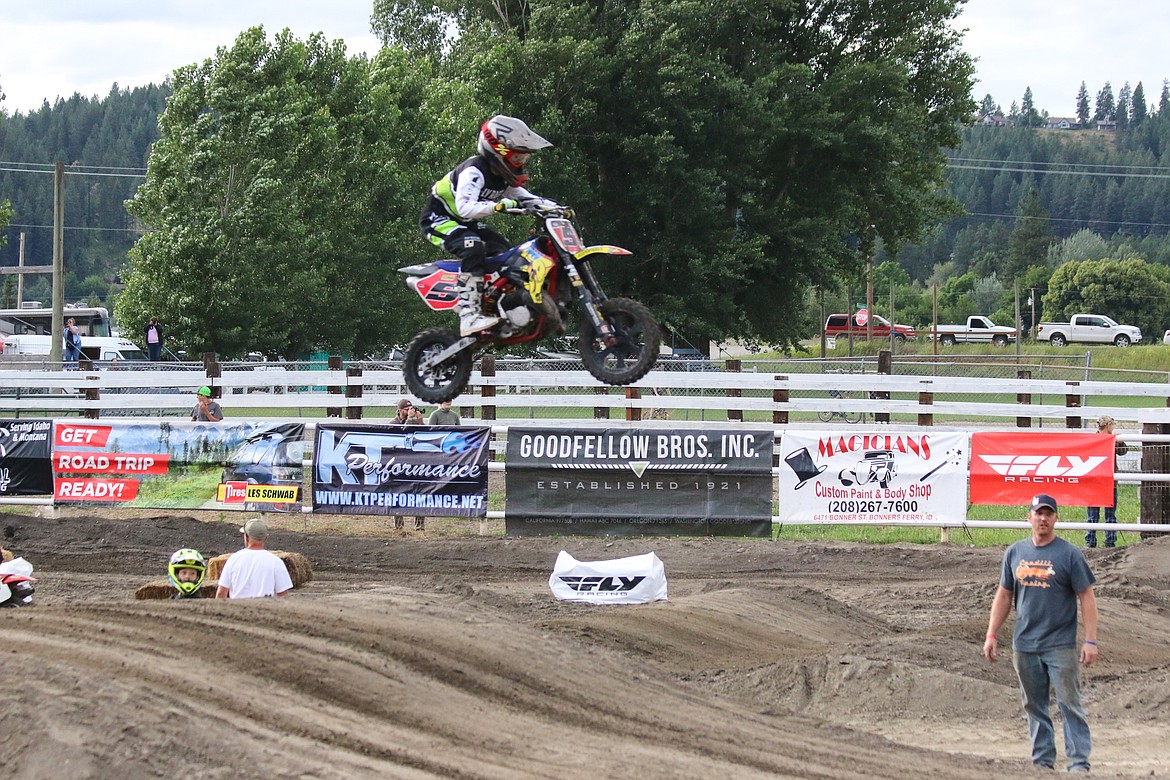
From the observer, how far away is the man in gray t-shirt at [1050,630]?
25.9 ft

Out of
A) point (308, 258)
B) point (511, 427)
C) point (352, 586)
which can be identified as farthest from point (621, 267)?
point (352, 586)

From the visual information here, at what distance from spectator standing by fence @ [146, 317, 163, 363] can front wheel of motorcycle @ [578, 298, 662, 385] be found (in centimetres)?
1909

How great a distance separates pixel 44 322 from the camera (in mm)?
48719

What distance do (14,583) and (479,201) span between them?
18.2ft

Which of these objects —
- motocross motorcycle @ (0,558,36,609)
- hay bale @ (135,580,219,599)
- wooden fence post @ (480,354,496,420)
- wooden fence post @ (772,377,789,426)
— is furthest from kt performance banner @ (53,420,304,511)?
wooden fence post @ (772,377,789,426)

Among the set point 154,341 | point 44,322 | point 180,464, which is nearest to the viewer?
point 180,464

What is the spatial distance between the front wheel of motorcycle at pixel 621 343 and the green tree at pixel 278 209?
18.8 m

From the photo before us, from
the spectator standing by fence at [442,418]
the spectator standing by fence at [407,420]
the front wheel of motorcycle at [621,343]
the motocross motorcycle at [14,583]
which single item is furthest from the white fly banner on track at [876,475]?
the motocross motorcycle at [14,583]

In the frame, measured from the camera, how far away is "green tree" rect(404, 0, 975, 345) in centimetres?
3200

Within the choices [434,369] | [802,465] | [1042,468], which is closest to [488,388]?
[802,465]

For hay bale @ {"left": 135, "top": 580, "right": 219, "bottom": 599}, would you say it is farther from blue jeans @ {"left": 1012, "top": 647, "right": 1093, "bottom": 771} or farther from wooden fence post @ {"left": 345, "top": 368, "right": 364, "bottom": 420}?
wooden fence post @ {"left": 345, "top": 368, "right": 364, "bottom": 420}

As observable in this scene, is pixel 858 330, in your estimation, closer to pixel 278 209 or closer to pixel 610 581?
pixel 278 209

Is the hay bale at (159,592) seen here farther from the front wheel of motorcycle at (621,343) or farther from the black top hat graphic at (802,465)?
the black top hat graphic at (802,465)

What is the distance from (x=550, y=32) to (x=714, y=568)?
71.7 ft
